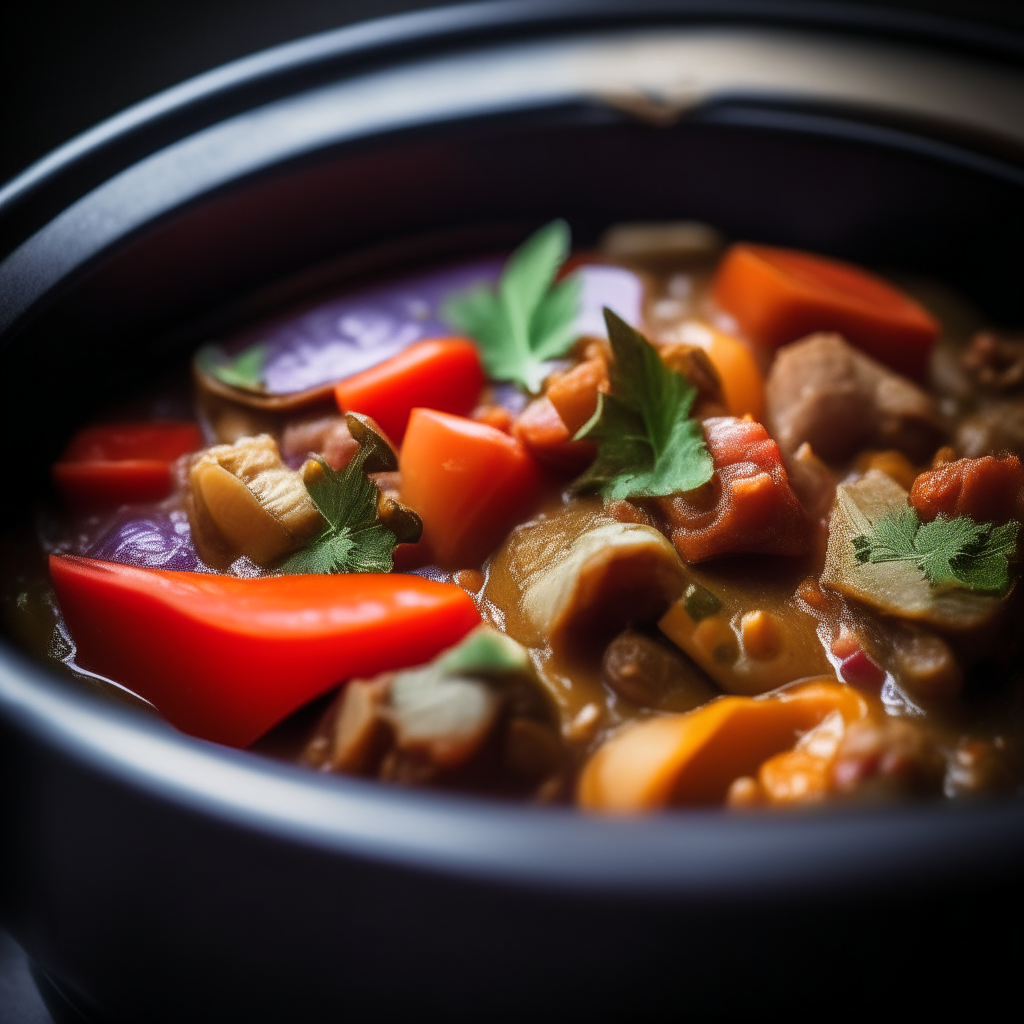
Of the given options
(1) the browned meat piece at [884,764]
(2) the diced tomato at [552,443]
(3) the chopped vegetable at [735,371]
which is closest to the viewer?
(1) the browned meat piece at [884,764]

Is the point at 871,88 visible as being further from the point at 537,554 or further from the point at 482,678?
the point at 482,678

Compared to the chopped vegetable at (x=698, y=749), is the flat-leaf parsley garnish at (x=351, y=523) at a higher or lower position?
higher

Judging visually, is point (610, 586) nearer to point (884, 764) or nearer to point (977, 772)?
point (884, 764)

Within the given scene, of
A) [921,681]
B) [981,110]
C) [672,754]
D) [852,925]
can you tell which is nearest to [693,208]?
[981,110]

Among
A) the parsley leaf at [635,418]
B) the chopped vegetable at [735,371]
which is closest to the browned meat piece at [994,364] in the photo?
the chopped vegetable at [735,371]

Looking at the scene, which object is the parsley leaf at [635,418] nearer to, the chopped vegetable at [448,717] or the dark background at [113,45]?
the chopped vegetable at [448,717]

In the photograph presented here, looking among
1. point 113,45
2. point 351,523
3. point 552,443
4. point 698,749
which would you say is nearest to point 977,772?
point 698,749

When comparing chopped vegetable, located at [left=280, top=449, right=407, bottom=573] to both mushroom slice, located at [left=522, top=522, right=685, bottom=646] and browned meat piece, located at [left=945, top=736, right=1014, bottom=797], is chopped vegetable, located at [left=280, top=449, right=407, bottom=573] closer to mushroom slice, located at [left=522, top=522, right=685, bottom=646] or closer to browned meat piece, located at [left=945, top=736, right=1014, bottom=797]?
mushroom slice, located at [left=522, top=522, right=685, bottom=646]
